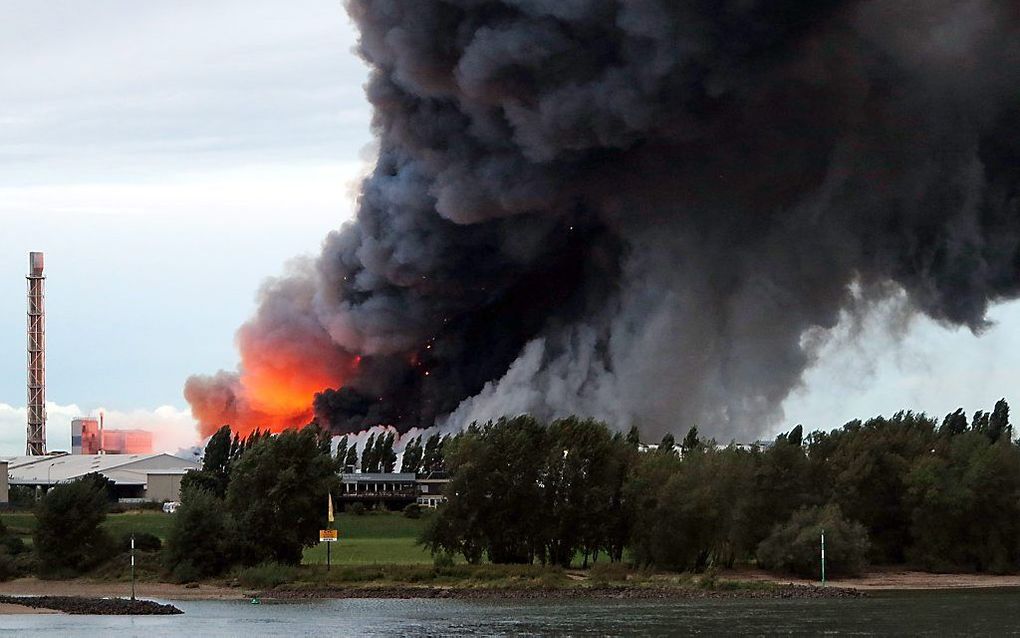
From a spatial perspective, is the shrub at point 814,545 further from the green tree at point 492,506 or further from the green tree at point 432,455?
the green tree at point 432,455

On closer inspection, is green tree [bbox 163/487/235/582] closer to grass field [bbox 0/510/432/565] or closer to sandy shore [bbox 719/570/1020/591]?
grass field [bbox 0/510/432/565]

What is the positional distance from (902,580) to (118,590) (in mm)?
32534

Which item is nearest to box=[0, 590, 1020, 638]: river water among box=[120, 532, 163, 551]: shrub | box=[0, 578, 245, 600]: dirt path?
box=[0, 578, 245, 600]: dirt path

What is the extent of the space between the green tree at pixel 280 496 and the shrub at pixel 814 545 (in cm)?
1884

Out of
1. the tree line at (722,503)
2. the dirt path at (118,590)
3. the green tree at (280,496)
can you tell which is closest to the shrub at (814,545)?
the tree line at (722,503)

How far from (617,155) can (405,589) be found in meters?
45.6

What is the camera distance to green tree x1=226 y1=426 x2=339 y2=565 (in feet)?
258

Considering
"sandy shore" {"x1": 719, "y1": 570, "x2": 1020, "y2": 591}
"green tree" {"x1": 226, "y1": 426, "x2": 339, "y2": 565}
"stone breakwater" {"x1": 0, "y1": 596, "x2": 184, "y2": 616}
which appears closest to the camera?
"stone breakwater" {"x1": 0, "y1": 596, "x2": 184, "y2": 616}

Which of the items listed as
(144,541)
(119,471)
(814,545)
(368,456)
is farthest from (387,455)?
(814,545)

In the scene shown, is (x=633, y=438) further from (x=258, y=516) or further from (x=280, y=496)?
(x=258, y=516)

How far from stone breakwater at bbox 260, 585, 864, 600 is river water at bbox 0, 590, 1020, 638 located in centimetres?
150

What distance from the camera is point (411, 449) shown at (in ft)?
420

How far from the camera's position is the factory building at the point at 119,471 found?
137625 millimetres

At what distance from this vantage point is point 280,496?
7831 cm
